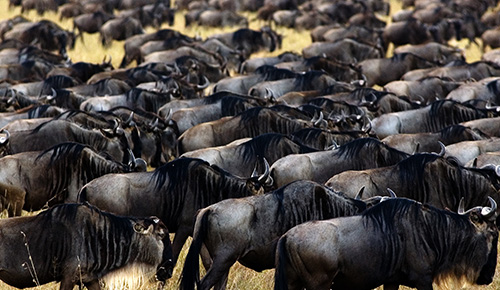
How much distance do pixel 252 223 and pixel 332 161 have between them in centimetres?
233

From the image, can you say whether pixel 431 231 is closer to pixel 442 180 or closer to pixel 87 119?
pixel 442 180

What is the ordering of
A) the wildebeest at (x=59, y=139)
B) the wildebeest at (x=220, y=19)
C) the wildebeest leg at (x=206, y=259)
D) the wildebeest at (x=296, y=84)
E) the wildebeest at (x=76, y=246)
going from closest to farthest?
the wildebeest at (x=76, y=246)
the wildebeest leg at (x=206, y=259)
the wildebeest at (x=59, y=139)
the wildebeest at (x=296, y=84)
the wildebeest at (x=220, y=19)

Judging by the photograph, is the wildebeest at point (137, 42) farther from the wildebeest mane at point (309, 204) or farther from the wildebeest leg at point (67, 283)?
the wildebeest leg at point (67, 283)

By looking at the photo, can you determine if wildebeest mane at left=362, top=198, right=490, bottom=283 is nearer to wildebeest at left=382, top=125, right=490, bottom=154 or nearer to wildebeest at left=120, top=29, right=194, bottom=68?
wildebeest at left=382, top=125, right=490, bottom=154

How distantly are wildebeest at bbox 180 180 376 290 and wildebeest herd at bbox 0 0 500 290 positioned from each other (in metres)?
0.01

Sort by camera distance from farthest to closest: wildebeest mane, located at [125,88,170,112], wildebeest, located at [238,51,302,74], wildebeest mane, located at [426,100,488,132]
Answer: wildebeest, located at [238,51,302,74] → wildebeest mane, located at [125,88,170,112] → wildebeest mane, located at [426,100,488,132]

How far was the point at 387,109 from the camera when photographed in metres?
12.4

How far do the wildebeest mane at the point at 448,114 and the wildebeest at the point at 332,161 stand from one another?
3.00m

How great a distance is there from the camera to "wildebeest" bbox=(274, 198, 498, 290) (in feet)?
17.2

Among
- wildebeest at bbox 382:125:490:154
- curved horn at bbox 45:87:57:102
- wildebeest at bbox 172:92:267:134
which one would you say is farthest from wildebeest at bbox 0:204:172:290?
curved horn at bbox 45:87:57:102

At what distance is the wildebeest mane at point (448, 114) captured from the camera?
11.2m

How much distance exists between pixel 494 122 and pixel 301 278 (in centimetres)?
611

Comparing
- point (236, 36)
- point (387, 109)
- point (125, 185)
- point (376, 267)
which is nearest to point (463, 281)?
point (376, 267)

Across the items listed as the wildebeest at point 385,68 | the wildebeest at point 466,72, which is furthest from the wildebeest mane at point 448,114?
the wildebeest at point 385,68
